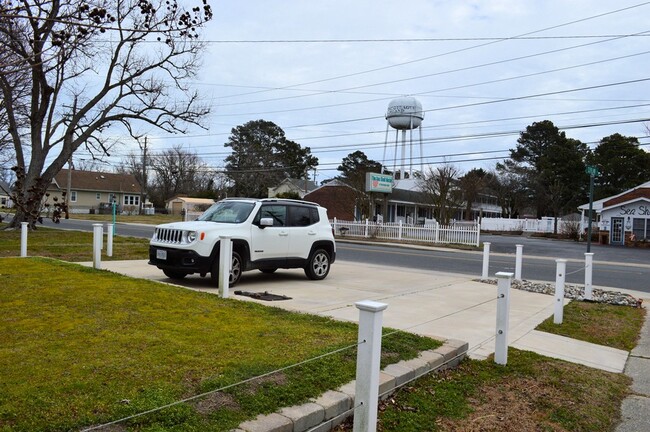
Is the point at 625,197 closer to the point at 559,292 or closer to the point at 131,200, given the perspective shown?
the point at 559,292

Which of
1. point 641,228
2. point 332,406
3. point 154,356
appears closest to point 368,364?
point 332,406

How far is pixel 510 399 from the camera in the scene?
4.84 meters

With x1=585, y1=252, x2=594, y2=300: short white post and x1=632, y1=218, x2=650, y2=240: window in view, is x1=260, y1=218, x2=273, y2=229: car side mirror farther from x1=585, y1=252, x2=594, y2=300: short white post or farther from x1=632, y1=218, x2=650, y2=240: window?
x1=632, y1=218, x2=650, y2=240: window

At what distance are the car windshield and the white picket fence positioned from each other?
70.8 feet

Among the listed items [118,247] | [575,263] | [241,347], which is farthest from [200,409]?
[575,263]

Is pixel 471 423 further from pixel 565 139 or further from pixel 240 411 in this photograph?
pixel 565 139

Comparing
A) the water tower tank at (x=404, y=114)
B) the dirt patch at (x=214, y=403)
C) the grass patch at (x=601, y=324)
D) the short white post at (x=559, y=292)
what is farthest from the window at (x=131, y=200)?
the dirt patch at (x=214, y=403)

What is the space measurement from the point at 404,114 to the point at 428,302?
46.7 meters

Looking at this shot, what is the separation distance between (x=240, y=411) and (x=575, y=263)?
2318 centimetres

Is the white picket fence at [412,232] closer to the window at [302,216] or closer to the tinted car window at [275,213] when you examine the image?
the window at [302,216]

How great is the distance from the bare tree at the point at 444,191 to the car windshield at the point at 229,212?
103ft

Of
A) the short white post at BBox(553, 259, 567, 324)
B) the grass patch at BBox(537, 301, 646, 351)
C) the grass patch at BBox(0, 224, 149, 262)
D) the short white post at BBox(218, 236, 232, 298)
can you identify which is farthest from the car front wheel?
the grass patch at BBox(0, 224, 149, 262)

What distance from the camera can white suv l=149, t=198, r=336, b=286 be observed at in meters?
10.0

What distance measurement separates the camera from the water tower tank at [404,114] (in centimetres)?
5409
